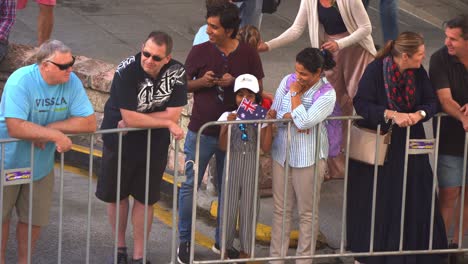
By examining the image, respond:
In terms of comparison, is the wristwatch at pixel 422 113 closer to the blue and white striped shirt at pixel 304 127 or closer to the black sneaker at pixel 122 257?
the blue and white striped shirt at pixel 304 127

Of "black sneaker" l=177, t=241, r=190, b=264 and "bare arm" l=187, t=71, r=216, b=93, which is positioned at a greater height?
"bare arm" l=187, t=71, r=216, b=93

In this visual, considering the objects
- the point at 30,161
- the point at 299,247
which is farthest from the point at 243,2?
the point at 30,161

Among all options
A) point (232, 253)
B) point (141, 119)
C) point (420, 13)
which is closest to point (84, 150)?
point (232, 253)

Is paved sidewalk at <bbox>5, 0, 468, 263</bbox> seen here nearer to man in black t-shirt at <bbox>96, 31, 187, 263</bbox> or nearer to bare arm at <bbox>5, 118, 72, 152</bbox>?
man in black t-shirt at <bbox>96, 31, 187, 263</bbox>

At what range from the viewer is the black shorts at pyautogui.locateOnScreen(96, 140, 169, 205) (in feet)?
26.3

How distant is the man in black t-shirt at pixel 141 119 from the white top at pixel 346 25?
58.0 inches

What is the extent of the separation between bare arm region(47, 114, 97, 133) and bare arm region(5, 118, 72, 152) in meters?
0.13

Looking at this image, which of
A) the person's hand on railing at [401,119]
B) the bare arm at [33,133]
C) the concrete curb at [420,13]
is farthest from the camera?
the concrete curb at [420,13]

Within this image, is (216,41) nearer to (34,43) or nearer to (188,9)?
(34,43)

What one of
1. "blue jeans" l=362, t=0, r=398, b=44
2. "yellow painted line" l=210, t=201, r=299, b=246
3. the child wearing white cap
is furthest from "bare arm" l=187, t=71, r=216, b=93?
"blue jeans" l=362, t=0, r=398, b=44

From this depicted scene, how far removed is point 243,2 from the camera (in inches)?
420

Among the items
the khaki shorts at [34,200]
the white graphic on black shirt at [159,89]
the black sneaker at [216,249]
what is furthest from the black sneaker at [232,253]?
the khaki shorts at [34,200]

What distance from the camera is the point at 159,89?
25.9 feet

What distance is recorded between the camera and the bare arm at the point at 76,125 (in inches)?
291
